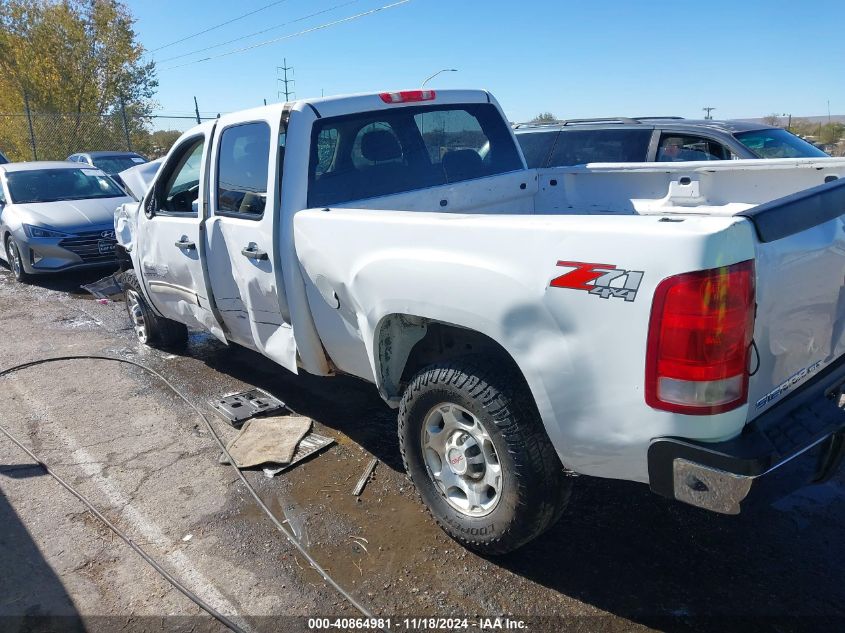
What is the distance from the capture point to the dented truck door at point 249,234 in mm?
3707

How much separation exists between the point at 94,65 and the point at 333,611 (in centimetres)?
2838

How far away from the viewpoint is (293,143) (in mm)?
3664

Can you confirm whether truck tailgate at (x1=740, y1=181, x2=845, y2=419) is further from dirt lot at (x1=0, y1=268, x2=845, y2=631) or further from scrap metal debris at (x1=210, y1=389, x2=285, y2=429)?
scrap metal debris at (x1=210, y1=389, x2=285, y2=429)

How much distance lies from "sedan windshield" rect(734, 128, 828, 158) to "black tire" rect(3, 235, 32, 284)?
9088 mm

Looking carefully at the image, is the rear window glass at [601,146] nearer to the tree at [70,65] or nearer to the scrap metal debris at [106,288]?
the scrap metal debris at [106,288]

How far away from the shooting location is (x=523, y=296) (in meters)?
2.41

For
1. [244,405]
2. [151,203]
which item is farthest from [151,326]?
[244,405]

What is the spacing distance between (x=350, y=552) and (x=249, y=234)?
1875mm

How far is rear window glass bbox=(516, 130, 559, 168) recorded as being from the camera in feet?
25.8

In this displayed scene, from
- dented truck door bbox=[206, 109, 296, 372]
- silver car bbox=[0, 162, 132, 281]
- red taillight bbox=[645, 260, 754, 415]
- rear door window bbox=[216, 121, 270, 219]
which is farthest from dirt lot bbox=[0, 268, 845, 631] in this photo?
silver car bbox=[0, 162, 132, 281]

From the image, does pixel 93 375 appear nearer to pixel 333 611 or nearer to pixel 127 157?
A: pixel 333 611

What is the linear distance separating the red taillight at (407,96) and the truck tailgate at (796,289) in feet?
7.97

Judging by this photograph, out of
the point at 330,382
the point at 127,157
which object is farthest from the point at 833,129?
the point at 330,382

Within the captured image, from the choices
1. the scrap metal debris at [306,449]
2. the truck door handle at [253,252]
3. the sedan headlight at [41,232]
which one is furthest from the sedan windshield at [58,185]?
the scrap metal debris at [306,449]
